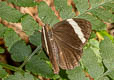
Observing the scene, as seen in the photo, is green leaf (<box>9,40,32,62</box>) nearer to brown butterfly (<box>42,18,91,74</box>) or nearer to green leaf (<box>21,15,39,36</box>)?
green leaf (<box>21,15,39,36</box>)

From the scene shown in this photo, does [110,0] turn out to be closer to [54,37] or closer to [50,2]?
[54,37]

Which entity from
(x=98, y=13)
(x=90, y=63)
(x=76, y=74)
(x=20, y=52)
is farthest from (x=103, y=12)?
(x=20, y=52)

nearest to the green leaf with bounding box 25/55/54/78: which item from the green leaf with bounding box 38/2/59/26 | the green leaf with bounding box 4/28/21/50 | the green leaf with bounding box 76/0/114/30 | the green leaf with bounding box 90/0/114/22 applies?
the green leaf with bounding box 4/28/21/50

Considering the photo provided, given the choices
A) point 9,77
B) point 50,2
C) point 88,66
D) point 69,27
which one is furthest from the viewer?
point 50,2

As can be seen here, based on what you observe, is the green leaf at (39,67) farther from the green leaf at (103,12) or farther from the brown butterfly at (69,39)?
the green leaf at (103,12)

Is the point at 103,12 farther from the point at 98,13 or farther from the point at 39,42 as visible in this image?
the point at 39,42

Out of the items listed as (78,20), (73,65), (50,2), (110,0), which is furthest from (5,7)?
(50,2)
